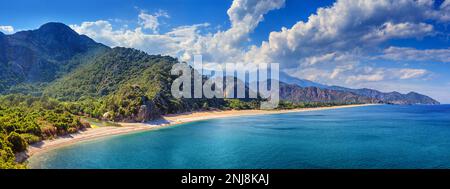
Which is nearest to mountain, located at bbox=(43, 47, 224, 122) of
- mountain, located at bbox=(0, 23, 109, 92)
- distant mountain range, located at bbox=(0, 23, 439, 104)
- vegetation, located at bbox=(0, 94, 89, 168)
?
distant mountain range, located at bbox=(0, 23, 439, 104)

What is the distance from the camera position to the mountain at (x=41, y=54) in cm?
12006

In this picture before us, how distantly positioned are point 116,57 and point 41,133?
4096 inches

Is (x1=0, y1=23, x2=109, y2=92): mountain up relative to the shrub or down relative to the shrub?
up

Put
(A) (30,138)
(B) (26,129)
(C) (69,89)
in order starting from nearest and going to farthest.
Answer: (A) (30,138), (B) (26,129), (C) (69,89)

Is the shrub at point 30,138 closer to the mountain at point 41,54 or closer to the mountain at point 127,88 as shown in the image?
the mountain at point 127,88

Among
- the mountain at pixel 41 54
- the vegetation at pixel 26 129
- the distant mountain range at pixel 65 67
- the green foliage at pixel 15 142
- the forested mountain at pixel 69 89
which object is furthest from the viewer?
the mountain at pixel 41 54

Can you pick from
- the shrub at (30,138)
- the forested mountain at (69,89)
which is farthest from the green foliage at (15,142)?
the shrub at (30,138)

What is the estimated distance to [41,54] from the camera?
15125 cm

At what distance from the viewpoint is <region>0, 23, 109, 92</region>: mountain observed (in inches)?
4727

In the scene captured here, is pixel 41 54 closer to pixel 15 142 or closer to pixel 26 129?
pixel 26 129

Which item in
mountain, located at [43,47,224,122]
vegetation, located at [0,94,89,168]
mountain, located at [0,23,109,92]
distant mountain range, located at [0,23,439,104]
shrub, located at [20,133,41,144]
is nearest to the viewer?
vegetation, located at [0,94,89,168]

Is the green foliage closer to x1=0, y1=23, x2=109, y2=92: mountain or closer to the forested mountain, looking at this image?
the forested mountain

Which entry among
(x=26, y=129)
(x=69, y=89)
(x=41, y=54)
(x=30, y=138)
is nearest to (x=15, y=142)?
(x=30, y=138)
